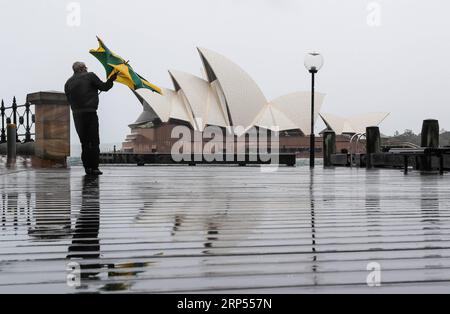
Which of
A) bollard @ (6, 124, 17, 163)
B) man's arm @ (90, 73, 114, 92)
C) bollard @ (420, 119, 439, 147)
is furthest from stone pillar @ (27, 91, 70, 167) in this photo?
bollard @ (420, 119, 439, 147)

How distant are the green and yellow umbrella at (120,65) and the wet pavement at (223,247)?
481cm

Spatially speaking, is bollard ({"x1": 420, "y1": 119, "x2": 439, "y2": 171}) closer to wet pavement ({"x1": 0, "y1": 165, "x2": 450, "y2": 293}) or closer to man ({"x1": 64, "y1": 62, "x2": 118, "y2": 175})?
man ({"x1": 64, "y1": 62, "x2": 118, "y2": 175})

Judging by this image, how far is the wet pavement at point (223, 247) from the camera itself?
1.71 metres

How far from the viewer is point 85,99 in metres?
7.79

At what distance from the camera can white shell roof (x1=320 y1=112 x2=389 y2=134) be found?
7756 cm

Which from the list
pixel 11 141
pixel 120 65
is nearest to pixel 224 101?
pixel 11 141

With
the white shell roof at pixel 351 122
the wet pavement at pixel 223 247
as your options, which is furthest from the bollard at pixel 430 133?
the white shell roof at pixel 351 122

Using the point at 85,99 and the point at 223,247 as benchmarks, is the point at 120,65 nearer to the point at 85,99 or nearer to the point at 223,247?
the point at 85,99

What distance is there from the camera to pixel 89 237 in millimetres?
2633

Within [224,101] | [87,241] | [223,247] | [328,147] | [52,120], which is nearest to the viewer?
[223,247]

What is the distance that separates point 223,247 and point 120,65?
698 cm

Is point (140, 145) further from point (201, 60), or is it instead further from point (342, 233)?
point (342, 233)

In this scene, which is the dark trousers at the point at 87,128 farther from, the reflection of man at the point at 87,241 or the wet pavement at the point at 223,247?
the reflection of man at the point at 87,241
